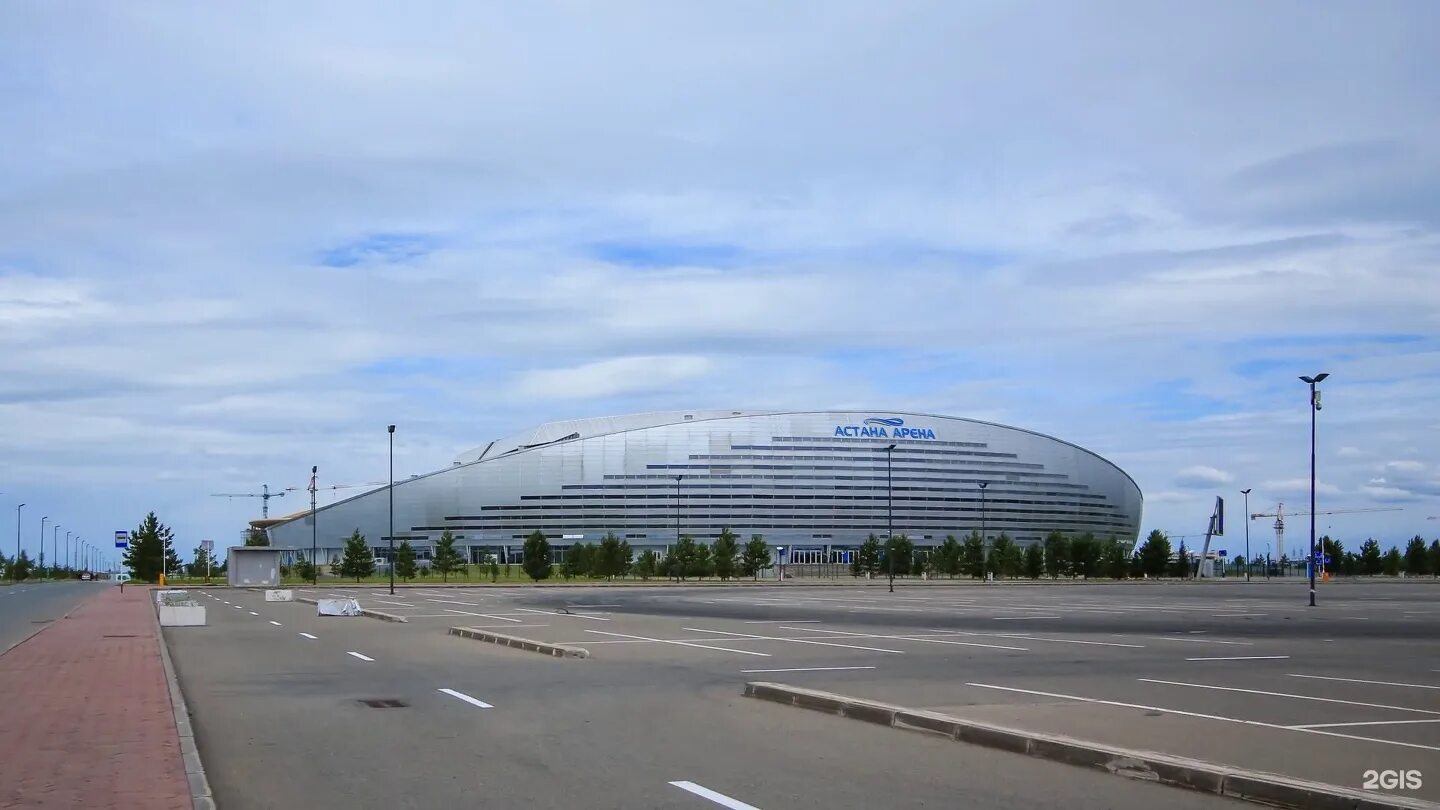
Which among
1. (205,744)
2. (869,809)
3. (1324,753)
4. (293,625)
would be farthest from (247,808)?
(293,625)

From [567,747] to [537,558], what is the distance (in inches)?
3659

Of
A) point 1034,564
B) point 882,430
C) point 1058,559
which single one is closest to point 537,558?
point 1034,564

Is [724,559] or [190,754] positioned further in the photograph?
[724,559]

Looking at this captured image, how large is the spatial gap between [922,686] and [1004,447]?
181 m

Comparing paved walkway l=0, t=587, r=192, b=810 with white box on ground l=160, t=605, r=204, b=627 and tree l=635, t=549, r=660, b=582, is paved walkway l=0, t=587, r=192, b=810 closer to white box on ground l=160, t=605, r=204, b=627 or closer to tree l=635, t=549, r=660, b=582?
white box on ground l=160, t=605, r=204, b=627

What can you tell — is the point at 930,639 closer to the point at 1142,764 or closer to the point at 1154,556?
the point at 1142,764

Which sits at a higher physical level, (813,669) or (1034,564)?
(813,669)

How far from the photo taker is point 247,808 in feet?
28.8

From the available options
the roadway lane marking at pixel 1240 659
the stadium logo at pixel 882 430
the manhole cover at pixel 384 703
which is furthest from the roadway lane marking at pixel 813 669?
the stadium logo at pixel 882 430

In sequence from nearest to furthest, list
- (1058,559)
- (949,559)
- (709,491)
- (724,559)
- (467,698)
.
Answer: (467,698) < (724,559) < (949,559) < (1058,559) < (709,491)

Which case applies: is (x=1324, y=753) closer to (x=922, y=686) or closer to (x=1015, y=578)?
(x=922, y=686)

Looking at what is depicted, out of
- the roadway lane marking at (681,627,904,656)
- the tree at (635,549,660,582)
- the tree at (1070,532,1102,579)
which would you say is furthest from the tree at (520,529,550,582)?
the roadway lane marking at (681,627,904,656)

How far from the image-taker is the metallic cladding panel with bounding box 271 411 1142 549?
17288 centimetres

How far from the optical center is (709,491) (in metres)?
176
